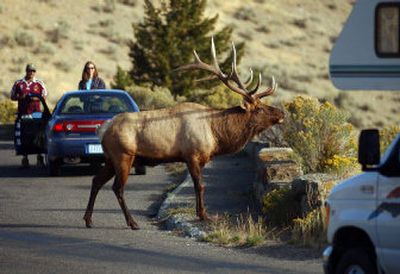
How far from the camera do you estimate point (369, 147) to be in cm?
994

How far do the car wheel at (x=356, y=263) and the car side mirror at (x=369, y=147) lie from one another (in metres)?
Result: 0.81

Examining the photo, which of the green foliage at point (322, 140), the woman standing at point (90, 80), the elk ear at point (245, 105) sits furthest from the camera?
the woman standing at point (90, 80)

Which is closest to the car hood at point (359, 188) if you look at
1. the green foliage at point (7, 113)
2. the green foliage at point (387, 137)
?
the green foliage at point (387, 137)

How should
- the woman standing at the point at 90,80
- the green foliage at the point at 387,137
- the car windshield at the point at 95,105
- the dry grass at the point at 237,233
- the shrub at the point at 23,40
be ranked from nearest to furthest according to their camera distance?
the dry grass at the point at 237,233 → the green foliage at the point at 387,137 → the car windshield at the point at 95,105 → the woman standing at the point at 90,80 → the shrub at the point at 23,40

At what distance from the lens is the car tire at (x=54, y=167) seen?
24.5 meters

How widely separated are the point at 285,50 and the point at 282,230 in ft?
198

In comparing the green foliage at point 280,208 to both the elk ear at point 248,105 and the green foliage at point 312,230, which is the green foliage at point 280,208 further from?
the elk ear at point 248,105

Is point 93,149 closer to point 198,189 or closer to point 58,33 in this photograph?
point 198,189

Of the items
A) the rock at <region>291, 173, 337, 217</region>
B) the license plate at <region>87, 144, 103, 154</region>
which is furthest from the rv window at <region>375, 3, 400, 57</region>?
the license plate at <region>87, 144, 103, 154</region>

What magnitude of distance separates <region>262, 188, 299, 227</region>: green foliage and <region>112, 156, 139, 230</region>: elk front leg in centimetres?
176

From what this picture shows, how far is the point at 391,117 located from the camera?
189ft

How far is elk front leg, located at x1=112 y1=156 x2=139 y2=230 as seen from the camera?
1722 cm

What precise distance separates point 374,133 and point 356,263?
1.12 meters

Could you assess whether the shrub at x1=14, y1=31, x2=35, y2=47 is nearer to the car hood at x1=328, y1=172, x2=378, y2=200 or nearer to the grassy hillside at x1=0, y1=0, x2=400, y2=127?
the grassy hillside at x1=0, y1=0, x2=400, y2=127
